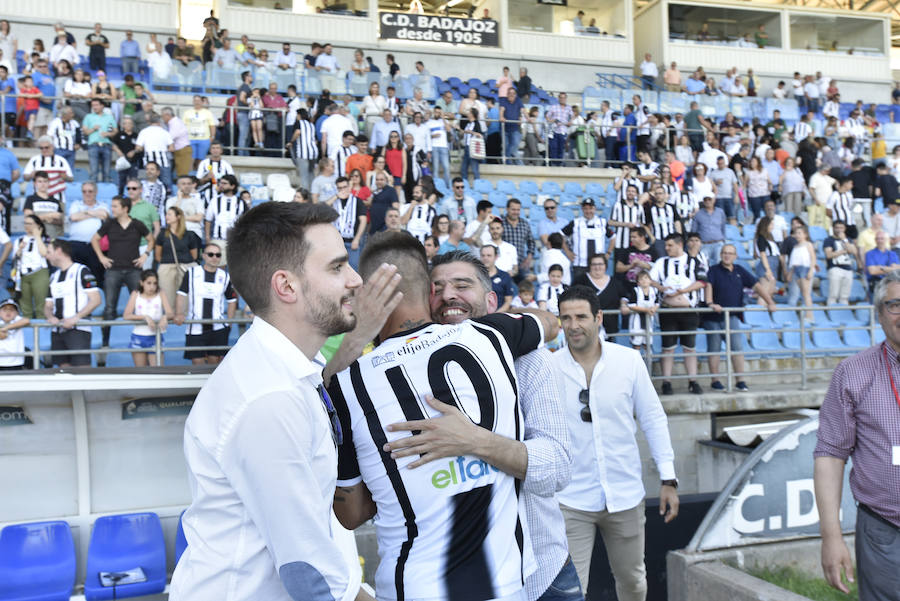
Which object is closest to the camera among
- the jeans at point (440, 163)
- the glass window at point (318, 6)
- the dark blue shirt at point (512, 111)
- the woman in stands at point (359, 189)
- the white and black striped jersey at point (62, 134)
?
the woman in stands at point (359, 189)

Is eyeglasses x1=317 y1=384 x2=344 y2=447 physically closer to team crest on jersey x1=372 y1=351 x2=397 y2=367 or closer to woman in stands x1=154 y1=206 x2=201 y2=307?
team crest on jersey x1=372 y1=351 x2=397 y2=367

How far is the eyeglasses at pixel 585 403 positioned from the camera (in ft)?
16.2

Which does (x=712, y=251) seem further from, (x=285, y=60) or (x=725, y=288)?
(x=285, y=60)

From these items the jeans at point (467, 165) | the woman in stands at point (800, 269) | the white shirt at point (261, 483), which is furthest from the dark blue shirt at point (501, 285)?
the white shirt at point (261, 483)

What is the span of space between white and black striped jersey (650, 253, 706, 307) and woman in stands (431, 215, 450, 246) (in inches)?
105

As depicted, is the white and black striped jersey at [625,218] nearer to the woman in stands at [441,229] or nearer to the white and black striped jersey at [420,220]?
the white and black striped jersey at [420,220]

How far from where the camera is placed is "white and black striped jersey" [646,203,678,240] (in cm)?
1225

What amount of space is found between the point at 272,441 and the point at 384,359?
0.65m

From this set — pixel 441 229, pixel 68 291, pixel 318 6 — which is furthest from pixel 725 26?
pixel 68 291

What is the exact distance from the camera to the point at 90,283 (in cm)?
815

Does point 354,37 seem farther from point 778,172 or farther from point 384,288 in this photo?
point 384,288

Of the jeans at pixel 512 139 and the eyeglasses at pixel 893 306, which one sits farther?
the jeans at pixel 512 139

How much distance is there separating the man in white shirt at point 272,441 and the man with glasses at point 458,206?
32.1 feet

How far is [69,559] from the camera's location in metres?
5.24
